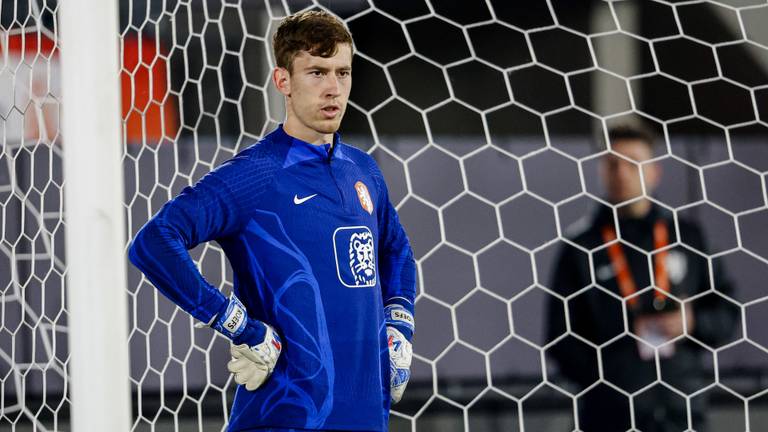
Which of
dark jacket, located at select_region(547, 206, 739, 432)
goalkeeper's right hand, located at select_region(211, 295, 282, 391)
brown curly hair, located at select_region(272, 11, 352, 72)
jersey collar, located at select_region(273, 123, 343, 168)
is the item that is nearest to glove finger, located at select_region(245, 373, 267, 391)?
goalkeeper's right hand, located at select_region(211, 295, 282, 391)

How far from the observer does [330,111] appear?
118 centimetres

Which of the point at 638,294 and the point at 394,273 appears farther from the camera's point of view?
the point at 638,294

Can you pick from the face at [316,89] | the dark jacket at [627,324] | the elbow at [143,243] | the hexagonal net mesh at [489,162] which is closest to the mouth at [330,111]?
the face at [316,89]

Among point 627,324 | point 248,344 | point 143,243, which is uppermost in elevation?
point 143,243

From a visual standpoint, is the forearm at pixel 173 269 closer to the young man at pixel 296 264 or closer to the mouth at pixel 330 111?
the young man at pixel 296 264

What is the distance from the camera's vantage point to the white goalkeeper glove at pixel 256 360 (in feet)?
3.67

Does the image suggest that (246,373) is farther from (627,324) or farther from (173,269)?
(627,324)

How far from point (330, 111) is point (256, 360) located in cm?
30

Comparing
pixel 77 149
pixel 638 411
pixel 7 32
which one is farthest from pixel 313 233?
pixel 638 411

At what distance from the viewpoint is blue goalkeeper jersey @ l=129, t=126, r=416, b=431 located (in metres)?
1.14

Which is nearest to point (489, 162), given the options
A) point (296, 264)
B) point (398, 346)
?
point (398, 346)

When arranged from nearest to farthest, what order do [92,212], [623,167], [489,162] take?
[92,212] → [623,167] → [489,162]

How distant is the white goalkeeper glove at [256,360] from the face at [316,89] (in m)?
0.25

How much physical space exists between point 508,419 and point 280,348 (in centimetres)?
543
